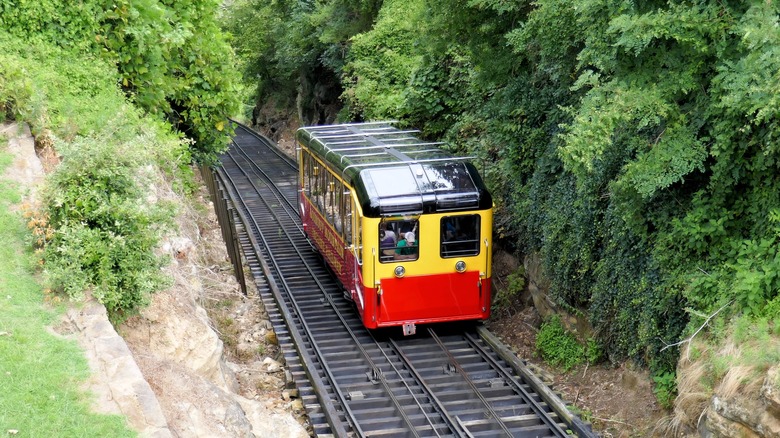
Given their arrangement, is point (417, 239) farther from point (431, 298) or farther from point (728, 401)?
point (728, 401)

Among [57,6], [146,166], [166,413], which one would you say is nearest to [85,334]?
[166,413]

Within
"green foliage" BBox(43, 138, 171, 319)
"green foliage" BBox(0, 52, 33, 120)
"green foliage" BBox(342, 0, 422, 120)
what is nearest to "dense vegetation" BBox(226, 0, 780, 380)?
"green foliage" BBox(43, 138, 171, 319)

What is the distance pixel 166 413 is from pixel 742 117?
23.5 ft

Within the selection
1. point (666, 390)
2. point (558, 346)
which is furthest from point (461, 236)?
point (666, 390)

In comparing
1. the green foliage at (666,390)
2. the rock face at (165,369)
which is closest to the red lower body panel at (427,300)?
the rock face at (165,369)

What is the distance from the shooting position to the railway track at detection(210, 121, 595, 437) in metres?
11.2

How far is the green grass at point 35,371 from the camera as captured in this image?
23.1ft

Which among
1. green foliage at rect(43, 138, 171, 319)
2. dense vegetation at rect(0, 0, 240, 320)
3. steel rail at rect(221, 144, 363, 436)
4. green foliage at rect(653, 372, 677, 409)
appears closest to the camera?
green foliage at rect(43, 138, 171, 319)

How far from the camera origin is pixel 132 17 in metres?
15.5

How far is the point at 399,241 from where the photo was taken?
13.4 m

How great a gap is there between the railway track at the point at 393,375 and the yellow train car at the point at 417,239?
0.66m

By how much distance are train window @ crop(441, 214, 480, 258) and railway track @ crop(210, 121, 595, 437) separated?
1674 millimetres

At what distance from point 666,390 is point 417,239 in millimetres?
4872

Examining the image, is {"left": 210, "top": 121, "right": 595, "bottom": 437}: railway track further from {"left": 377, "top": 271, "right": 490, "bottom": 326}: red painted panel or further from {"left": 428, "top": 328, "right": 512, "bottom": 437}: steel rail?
{"left": 377, "top": 271, "right": 490, "bottom": 326}: red painted panel
